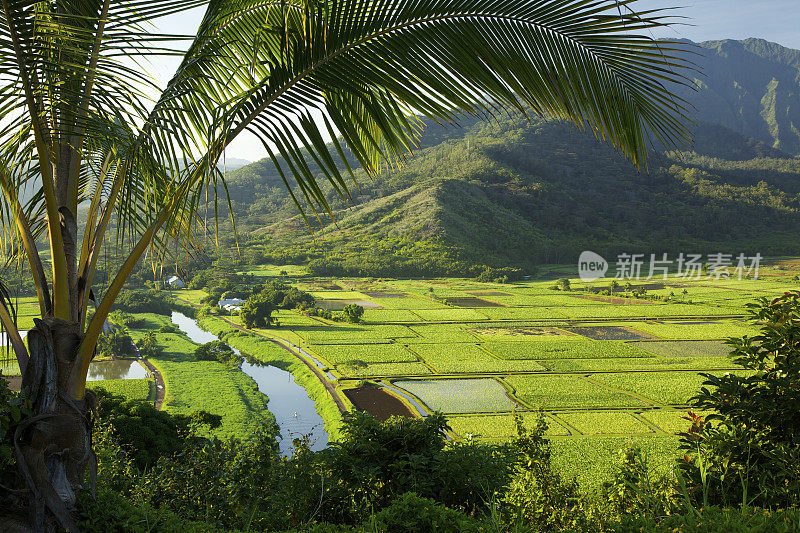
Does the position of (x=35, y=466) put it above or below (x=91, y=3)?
below

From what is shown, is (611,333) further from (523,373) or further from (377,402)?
(377,402)

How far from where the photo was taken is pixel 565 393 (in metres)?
19.0

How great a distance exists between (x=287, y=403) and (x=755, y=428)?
17.4 meters

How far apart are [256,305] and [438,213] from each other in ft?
105

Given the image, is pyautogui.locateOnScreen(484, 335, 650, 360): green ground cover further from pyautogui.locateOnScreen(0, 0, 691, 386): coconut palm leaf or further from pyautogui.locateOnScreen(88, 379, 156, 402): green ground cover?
pyautogui.locateOnScreen(0, 0, 691, 386): coconut palm leaf

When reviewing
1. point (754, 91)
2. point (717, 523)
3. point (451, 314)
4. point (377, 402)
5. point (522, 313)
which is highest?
point (754, 91)

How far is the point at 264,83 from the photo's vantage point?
176 centimetres

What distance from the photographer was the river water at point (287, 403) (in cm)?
1517

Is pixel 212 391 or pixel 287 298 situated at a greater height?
pixel 287 298

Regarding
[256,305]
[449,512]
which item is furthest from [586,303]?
[449,512]

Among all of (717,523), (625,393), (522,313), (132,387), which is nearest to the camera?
(717,523)

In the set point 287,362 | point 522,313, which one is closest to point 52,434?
point 287,362

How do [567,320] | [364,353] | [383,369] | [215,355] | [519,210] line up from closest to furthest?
1. [383,369]
2. [215,355]
3. [364,353]
4. [567,320]
5. [519,210]

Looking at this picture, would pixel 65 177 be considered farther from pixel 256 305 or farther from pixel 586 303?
pixel 586 303
